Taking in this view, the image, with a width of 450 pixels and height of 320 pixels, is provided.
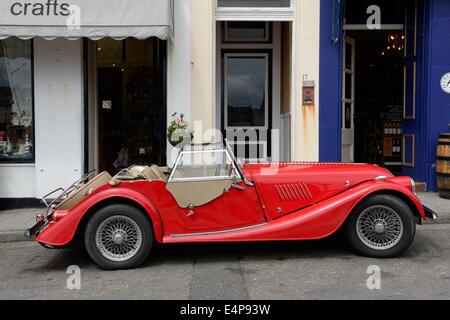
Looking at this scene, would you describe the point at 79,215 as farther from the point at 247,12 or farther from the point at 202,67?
the point at 247,12

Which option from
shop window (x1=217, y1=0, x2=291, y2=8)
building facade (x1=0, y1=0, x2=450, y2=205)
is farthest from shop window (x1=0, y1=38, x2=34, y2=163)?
shop window (x1=217, y1=0, x2=291, y2=8)

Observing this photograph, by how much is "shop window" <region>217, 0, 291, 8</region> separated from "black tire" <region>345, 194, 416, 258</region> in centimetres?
503

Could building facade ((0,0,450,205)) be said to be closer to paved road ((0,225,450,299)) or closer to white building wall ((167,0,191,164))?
white building wall ((167,0,191,164))

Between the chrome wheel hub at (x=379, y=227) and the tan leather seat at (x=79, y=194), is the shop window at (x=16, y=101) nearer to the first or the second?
the tan leather seat at (x=79, y=194)

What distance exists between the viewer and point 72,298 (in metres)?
4.48

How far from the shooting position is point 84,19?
7629 millimetres

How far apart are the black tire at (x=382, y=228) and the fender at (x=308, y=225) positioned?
92mm

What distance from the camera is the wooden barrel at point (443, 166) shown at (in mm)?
8547

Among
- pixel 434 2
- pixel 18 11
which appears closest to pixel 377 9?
pixel 434 2

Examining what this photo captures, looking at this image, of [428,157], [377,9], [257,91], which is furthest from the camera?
[257,91]

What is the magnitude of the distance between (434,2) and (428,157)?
2.87 m

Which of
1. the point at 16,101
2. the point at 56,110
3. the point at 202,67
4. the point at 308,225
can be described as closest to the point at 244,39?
the point at 202,67

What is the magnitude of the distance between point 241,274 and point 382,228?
1.66 metres
